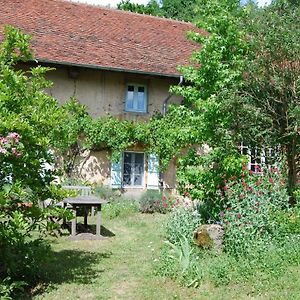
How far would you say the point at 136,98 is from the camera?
50.9 ft

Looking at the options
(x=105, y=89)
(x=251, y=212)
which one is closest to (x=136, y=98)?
(x=105, y=89)

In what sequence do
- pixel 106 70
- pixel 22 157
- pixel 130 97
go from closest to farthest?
pixel 22 157
pixel 106 70
pixel 130 97

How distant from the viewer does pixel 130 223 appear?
11.5 m

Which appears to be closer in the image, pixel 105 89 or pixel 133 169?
pixel 105 89

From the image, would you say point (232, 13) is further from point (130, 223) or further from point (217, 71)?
point (130, 223)

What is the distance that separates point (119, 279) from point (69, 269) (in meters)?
A: 0.88

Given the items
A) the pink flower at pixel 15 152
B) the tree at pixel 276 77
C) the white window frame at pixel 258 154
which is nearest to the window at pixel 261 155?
the white window frame at pixel 258 154

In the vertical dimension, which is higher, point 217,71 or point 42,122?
point 217,71

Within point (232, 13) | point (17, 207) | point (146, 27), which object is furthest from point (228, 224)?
point (146, 27)

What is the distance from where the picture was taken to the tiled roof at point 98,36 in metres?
14.5

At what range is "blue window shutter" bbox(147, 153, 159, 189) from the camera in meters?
15.2

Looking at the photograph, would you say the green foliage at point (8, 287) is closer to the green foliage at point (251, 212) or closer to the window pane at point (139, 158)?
the green foliage at point (251, 212)

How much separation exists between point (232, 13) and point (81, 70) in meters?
6.40

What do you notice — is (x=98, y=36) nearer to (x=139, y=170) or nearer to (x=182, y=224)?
(x=139, y=170)
